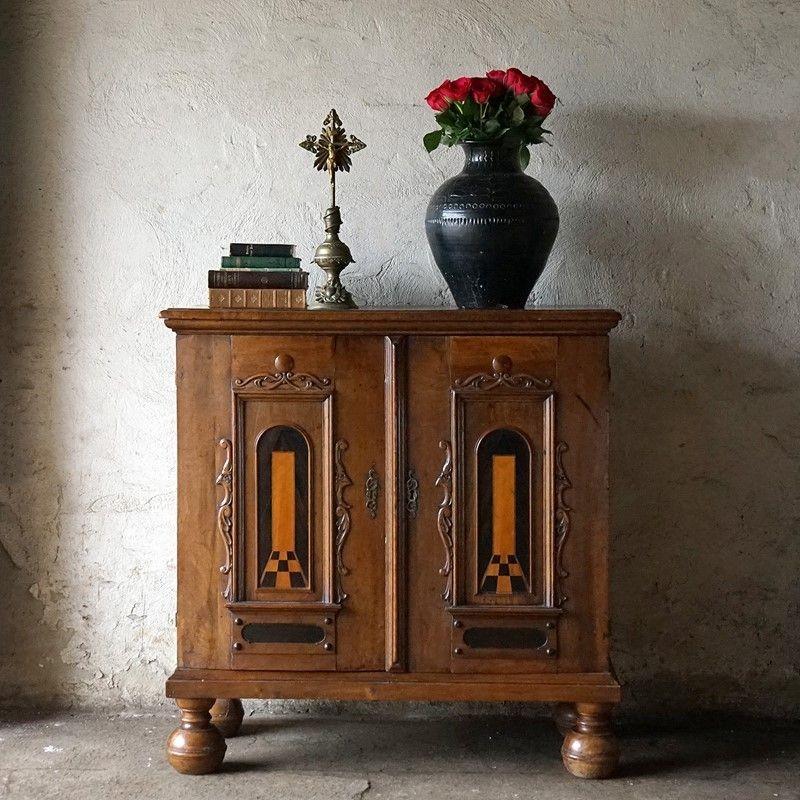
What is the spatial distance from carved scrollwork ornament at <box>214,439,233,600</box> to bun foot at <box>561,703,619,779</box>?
0.91 m

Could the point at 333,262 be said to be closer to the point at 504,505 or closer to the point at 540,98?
the point at 540,98

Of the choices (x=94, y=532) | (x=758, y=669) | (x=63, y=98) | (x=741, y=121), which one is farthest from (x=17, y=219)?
(x=758, y=669)

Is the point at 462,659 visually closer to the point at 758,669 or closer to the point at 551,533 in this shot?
the point at 551,533

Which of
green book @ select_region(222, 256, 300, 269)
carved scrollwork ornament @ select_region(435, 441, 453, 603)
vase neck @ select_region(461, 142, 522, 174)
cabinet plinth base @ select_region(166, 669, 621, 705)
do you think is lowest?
cabinet plinth base @ select_region(166, 669, 621, 705)

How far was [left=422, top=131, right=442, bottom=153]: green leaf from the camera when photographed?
2818 mm

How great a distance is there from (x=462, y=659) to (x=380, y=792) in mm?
372

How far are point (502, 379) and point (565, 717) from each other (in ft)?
3.23

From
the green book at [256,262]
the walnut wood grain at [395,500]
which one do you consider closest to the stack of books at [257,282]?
the green book at [256,262]

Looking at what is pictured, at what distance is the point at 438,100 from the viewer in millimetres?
2711

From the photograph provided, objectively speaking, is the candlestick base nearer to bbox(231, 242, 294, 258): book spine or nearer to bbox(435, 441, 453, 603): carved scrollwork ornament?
bbox(231, 242, 294, 258): book spine

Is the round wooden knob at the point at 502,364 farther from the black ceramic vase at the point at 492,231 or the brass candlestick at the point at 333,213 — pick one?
the brass candlestick at the point at 333,213

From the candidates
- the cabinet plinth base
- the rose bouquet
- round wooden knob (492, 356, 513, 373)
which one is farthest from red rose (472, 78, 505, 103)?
the cabinet plinth base

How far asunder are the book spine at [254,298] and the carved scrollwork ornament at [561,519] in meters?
0.73

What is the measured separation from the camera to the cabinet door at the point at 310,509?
8.32 ft
